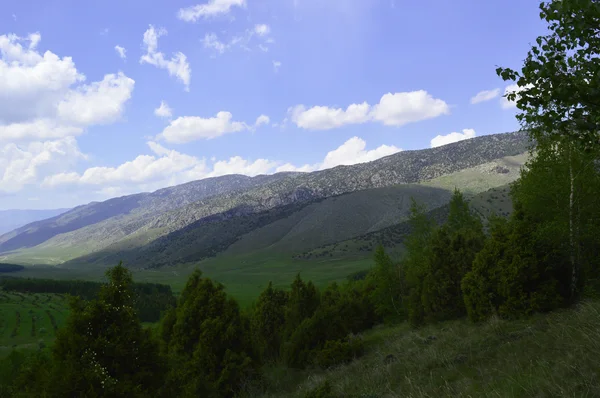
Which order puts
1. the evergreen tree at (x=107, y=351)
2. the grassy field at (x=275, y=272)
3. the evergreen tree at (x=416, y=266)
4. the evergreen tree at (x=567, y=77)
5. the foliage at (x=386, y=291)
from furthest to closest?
1. the grassy field at (x=275, y=272)
2. the foliage at (x=386, y=291)
3. the evergreen tree at (x=416, y=266)
4. the evergreen tree at (x=107, y=351)
5. the evergreen tree at (x=567, y=77)

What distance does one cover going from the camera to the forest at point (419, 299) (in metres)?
6.27

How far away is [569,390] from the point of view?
241 inches

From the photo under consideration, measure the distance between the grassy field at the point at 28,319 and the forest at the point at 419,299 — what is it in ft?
172

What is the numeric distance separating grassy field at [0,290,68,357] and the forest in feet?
172

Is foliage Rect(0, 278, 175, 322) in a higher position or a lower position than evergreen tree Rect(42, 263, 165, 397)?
lower

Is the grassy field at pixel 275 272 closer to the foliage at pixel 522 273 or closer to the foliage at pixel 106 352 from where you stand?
the foliage at pixel 522 273

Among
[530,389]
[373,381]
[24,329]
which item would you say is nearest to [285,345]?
[373,381]

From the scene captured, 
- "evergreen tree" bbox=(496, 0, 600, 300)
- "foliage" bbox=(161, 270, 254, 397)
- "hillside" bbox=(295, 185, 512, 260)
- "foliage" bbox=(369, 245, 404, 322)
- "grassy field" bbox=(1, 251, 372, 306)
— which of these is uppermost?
"evergreen tree" bbox=(496, 0, 600, 300)

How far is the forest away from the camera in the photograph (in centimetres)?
627

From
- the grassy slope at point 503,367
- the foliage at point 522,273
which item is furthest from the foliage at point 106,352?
the foliage at point 522,273

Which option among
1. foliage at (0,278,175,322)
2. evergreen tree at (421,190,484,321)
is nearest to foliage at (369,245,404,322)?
Answer: evergreen tree at (421,190,484,321)

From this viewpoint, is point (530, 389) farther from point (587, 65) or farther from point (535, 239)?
point (535, 239)

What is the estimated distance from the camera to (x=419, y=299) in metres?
27.3

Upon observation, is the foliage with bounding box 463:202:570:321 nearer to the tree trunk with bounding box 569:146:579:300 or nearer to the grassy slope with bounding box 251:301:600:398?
the tree trunk with bounding box 569:146:579:300
